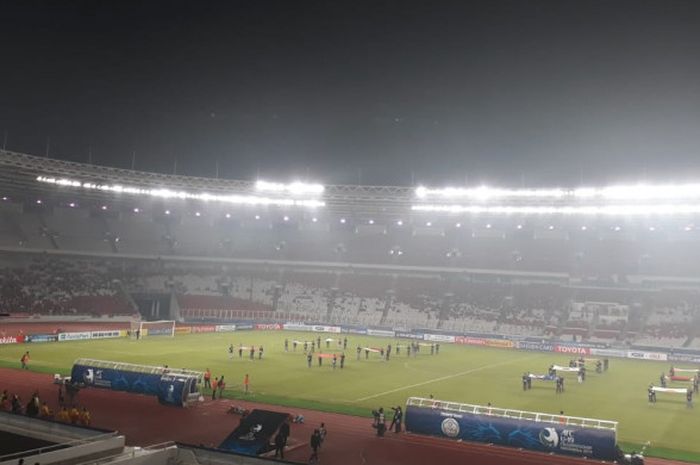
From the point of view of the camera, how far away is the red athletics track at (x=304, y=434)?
23469 mm

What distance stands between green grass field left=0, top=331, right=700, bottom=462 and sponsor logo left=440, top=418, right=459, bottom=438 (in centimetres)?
571

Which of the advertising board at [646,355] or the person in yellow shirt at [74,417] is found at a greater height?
the advertising board at [646,355]

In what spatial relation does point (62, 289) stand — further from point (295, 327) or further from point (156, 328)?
point (295, 327)

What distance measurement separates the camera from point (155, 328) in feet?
228

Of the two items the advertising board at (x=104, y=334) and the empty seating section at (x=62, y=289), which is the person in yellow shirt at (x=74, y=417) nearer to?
the advertising board at (x=104, y=334)

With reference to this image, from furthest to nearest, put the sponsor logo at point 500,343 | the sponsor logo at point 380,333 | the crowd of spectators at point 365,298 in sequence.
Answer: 1. the sponsor logo at point 380,333
2. the crowd of spectators at point 365,298
3. the sponsor logo at point 500,343

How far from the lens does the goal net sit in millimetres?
67050

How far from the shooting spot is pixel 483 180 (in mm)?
70250

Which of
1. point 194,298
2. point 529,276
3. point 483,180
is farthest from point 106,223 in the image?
point 529,276

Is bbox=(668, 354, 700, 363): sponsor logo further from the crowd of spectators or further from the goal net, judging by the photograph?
the goal net

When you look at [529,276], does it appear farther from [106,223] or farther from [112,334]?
[106,223]

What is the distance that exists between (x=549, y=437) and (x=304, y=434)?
10518 millimetres

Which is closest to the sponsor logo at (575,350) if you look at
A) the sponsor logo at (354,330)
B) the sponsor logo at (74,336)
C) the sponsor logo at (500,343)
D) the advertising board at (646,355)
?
the advertising board at (646,355)

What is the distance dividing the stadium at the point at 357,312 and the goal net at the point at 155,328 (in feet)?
0.97
